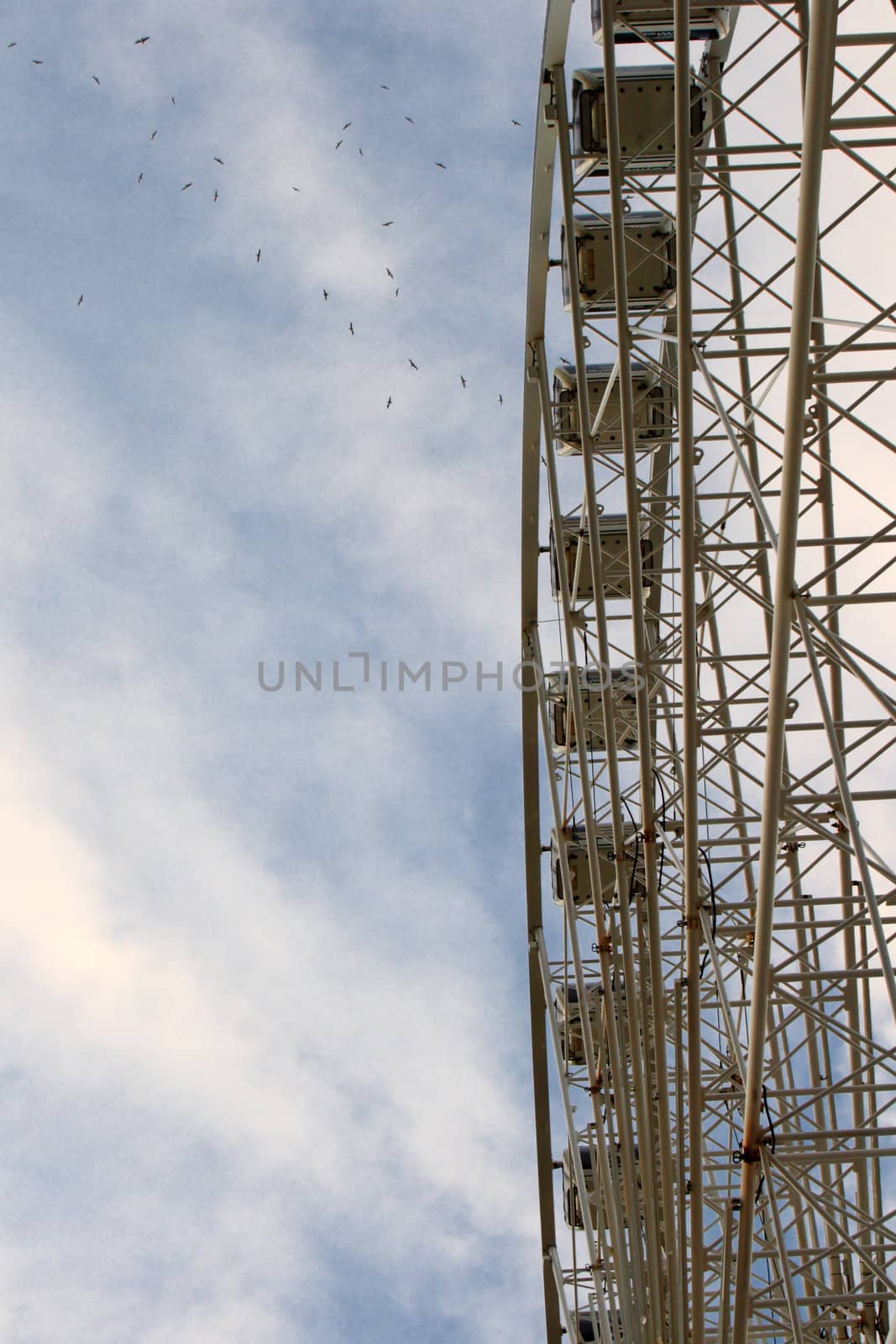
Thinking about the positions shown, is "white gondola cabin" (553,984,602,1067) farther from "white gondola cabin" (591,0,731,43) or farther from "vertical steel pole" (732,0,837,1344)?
"white gondola cabin" (591,0,731,43)

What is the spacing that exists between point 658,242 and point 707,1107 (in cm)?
1251

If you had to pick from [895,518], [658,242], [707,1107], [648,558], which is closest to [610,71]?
[895,518]

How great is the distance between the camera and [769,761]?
10.3m

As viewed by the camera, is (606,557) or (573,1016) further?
(573,1016)

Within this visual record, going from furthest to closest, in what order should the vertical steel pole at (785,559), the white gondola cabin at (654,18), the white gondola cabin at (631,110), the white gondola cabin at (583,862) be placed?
the white gondola cabin at (583,862), the white gondola cabin at (631,110), the white gondola cabin at (654,18), the vertical steel pole at (785,559)

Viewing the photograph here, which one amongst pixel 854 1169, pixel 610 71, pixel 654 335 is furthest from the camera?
pixel 854 1169

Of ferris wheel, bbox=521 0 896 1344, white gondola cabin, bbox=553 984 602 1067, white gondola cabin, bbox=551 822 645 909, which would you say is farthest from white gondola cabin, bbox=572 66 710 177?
white gondola cabin, bbox=553 984 602 1067

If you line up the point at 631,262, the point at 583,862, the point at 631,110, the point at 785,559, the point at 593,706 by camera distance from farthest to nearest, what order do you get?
the point at 593,706, the point at 583,862, the point at 631,262, the point at 631,110, the point at 785,559

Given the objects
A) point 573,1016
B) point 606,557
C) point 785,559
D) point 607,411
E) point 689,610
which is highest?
point 607,411

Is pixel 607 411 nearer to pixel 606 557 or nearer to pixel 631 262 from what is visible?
pixel 606 557

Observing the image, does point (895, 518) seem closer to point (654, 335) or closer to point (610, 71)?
point (654, 335)

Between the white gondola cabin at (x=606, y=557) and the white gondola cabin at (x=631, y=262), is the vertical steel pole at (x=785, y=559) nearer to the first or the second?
the white gondola cabin at (x=631, y=262)

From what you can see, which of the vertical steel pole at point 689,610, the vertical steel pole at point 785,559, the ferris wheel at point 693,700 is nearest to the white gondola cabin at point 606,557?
the ferris wheel at point 693,700

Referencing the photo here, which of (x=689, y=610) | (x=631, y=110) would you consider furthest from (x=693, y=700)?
(x=631, y=110)
